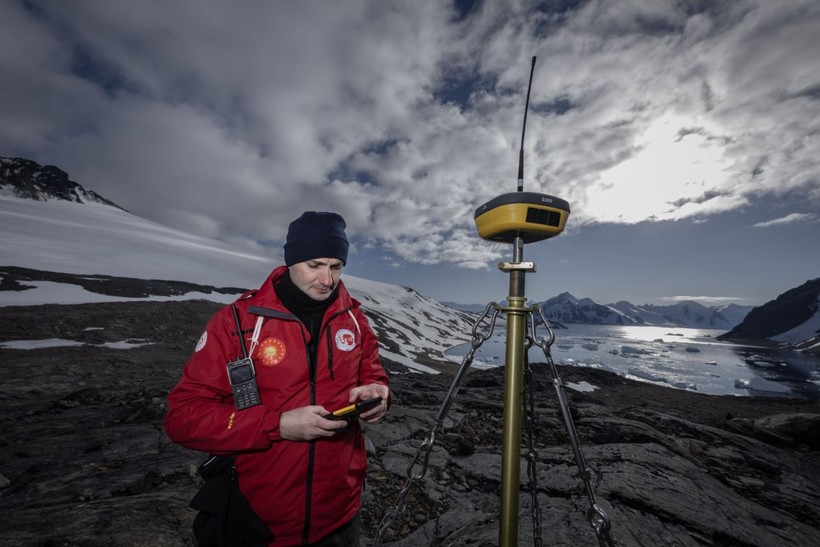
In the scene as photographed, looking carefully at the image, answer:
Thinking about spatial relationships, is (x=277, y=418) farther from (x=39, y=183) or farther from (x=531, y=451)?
(x=39, y=183)

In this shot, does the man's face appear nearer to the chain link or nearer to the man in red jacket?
the man in red jacket

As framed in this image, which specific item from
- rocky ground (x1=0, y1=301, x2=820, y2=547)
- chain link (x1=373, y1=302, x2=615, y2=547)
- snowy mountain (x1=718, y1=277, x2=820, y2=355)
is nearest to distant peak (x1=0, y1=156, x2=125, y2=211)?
rocky ground (x1=0, y1=301, x2=820, y2=547)

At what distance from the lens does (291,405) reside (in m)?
2.52

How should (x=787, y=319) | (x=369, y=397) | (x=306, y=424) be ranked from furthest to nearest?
1. (x=787, y=319)
2. (x=369, y=397)
3. (x=306, y=424)

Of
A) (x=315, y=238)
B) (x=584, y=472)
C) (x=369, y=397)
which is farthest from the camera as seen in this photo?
(x=315, y=238)

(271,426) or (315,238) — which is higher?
(315,238)

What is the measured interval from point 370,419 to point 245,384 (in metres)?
1.02

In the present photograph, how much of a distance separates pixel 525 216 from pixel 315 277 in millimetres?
1854

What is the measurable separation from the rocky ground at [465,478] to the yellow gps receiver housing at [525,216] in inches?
102

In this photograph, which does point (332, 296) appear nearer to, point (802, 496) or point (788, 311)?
point (802, 496)

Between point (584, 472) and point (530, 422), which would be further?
point (530, 422)

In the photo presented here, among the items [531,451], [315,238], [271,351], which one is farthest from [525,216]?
[271,351]

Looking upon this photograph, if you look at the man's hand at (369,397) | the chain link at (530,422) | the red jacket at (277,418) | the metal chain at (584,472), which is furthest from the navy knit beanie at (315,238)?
the metal chain at (584,472)

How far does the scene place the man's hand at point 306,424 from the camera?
2.16 metres
